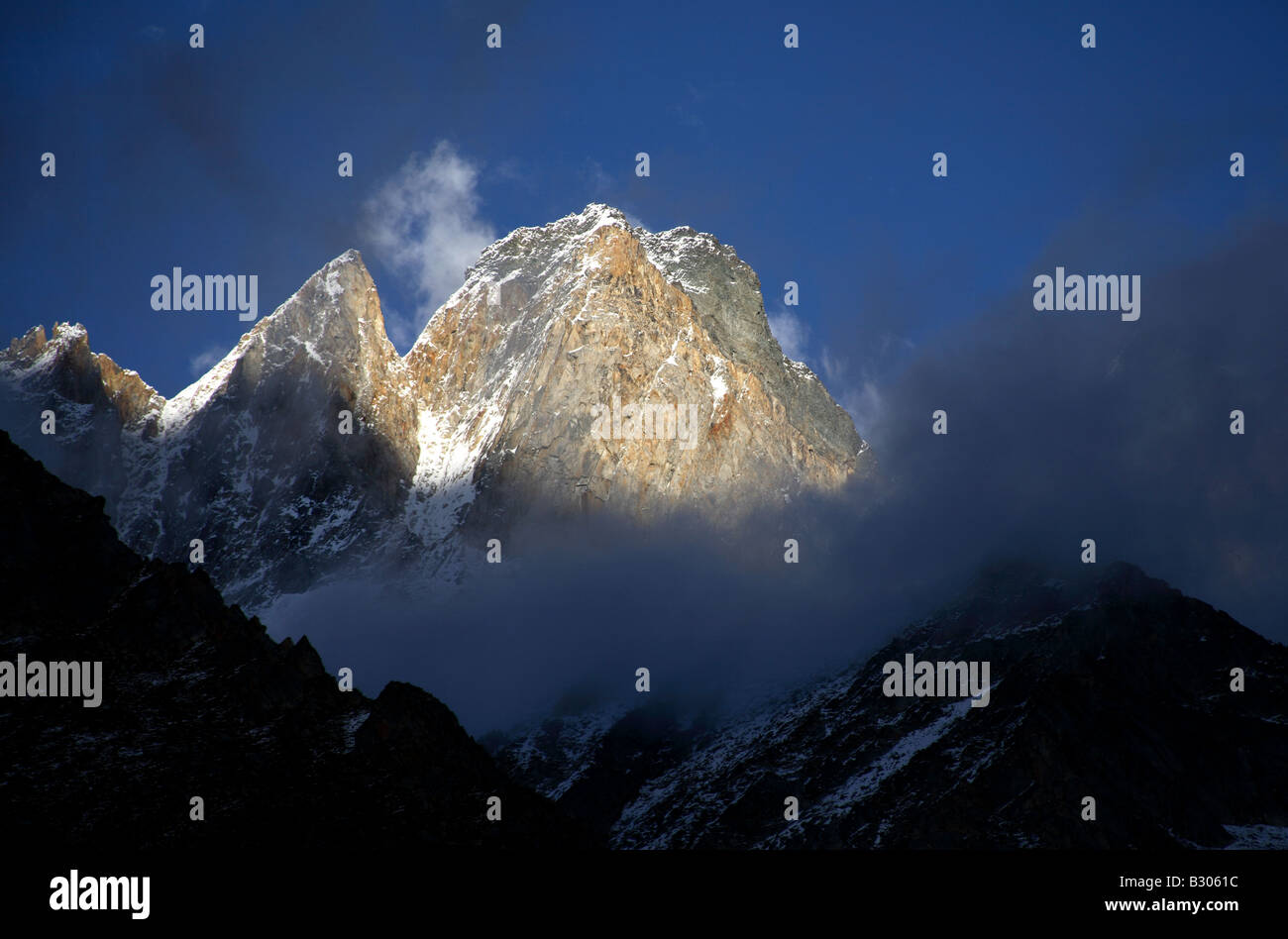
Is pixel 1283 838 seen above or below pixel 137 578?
below

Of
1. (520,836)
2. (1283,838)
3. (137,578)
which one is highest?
(137,578)

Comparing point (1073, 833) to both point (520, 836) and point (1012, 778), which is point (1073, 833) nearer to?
point (1012, 778)
